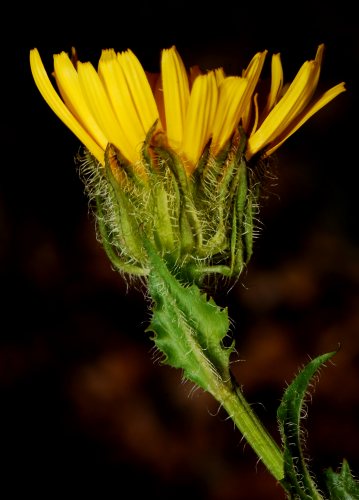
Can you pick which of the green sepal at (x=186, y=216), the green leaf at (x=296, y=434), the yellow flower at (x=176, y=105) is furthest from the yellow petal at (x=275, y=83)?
the green leaf at (x=296, y=434)

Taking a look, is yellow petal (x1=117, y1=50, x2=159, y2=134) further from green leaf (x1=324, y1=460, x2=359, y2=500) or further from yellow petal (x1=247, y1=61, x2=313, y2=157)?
green leaf (x1=324, y1=460, x2=359, y2=500)

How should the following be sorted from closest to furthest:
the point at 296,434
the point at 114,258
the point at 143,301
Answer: the point at 296,434 < the point at 114,258 < the point at 143,301

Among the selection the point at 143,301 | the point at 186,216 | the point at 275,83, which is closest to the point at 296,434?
the point at 186,216

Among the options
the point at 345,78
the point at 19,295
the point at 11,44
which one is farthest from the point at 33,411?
the point at 345,78

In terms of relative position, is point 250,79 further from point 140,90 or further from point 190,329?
point 190,329

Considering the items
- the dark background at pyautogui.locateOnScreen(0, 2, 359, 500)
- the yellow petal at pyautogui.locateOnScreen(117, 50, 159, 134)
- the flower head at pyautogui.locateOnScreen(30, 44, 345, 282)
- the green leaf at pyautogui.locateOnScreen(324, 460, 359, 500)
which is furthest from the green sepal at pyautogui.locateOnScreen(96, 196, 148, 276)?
the dark background at pyautogui.locateOnScreen(0, 2, 359, 500)

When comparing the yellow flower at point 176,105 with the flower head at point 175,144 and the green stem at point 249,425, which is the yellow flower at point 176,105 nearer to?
the flower head at point 175,144
